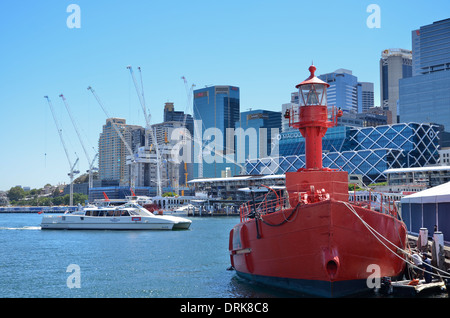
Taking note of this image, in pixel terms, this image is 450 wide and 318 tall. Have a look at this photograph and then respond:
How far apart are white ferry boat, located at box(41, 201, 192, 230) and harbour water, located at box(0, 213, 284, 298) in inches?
894

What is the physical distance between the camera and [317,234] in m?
24.0

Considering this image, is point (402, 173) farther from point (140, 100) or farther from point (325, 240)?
point (325, 240)

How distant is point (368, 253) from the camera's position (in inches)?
980

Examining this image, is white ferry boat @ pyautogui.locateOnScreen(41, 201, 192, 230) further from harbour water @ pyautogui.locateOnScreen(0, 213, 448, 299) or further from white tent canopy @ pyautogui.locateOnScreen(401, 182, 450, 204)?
white tent canopy @ pyautogui.locateOnScreen(401, 182, 450, 204)

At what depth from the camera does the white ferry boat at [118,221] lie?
84125mm

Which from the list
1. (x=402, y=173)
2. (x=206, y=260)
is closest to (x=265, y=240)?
(x=206, y=260)

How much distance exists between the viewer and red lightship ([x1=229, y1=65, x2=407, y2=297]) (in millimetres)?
23844

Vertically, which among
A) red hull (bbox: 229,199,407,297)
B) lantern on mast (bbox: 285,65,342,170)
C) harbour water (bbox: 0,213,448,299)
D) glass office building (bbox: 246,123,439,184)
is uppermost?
glass office building (bbox: 246,123,439,184)

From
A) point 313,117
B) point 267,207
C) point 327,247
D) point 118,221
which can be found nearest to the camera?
point 327,247

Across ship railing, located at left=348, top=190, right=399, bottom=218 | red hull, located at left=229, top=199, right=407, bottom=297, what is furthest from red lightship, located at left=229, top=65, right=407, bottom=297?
ship railing, located at left=348, top=190, right=399, bottom=218

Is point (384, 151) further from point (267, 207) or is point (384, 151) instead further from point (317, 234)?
point (317, 234)

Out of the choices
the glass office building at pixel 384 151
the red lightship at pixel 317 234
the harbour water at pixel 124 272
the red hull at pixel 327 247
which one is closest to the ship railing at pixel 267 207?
the red lightship at pixel 317 234

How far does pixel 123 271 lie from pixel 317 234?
1891 cm

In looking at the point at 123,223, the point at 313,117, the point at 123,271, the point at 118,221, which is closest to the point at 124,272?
the point at 123,271
